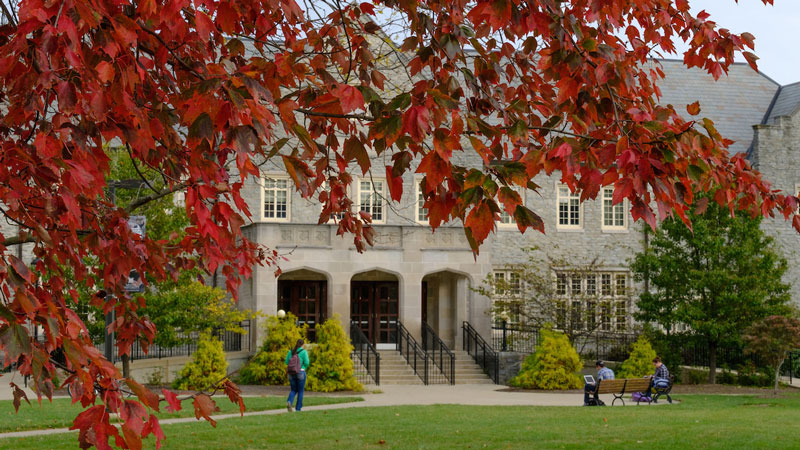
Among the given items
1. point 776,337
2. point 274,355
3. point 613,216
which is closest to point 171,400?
point 274,355

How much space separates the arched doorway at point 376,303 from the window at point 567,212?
6885 mm

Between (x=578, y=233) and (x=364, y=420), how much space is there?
2029 cm

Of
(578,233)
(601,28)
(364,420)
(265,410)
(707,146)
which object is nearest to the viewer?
(707,146)

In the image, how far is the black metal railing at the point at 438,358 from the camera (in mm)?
27000

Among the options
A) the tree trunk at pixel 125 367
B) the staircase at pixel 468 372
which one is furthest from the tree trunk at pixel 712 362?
the tree trunk at pixel 125 367

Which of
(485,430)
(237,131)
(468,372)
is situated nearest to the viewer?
(237,131)

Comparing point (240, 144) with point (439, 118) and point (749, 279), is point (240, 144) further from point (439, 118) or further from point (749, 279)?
point (749, 279)

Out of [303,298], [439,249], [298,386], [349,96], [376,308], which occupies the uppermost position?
[439,249]

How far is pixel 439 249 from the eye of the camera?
2961cm

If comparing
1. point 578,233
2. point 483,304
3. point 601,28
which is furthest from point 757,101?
point 601,28

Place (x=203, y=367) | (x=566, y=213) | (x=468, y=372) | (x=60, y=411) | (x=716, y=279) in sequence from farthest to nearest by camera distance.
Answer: (x=566, y=213)
(x=468, y=372)
(x=716, y=279)
(x=203, y=367)
(x=60, y=411)

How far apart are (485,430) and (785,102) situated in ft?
96.8

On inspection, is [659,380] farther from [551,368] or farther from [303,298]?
[303,298]

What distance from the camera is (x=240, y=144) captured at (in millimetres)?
3387
